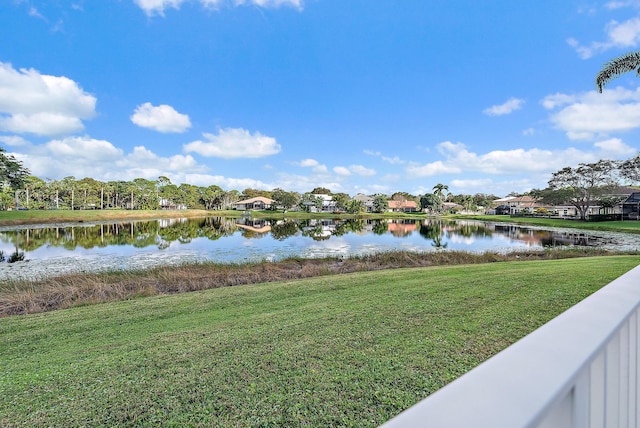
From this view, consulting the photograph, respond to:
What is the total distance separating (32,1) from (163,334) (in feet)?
81.8

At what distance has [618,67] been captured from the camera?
10961mm

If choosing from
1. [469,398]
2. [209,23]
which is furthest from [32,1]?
[469,398]

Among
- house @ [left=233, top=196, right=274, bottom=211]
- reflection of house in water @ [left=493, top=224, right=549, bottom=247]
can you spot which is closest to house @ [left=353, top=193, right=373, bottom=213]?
house @ [left=233, top=196, right=274, bottom=211]

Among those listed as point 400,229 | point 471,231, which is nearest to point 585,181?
point 471,231

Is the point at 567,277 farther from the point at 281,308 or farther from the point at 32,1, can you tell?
the point at 32,1

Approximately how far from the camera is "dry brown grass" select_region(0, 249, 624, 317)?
7.05 m

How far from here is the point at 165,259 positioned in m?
14.3

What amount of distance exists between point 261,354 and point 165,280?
22.1 ft

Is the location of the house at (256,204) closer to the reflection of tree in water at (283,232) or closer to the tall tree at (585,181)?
the reflection of tree in water at (283,232)

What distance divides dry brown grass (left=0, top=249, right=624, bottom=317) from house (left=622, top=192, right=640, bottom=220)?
36465mm

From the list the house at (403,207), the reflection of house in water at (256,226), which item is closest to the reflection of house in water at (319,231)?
the reflection of house in water at (256,226)

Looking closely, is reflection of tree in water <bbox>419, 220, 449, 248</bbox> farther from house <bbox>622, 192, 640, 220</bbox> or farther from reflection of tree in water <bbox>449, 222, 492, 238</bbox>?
house <bbox>622, 192, 640, 220</bbox>

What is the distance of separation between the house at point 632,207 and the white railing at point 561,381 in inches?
2016

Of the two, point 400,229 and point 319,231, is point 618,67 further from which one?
point 400,229
